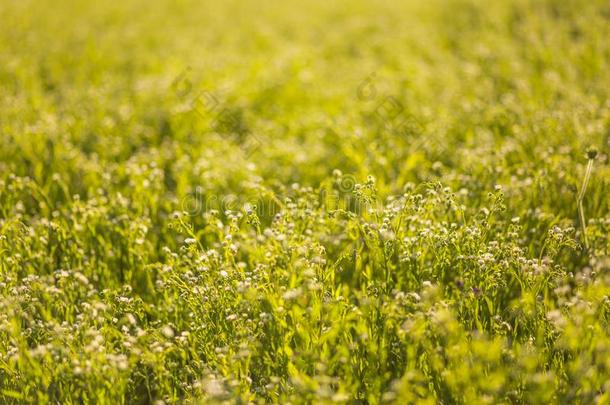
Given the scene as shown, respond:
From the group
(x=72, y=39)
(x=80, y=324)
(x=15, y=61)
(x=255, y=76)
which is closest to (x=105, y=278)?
(x=80, y=324)

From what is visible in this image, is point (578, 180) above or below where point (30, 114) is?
below

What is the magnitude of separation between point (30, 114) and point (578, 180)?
15.2 feet

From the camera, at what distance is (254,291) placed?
7.45ft

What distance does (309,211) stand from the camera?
9.30ft

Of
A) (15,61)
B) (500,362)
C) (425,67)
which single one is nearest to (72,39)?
(15,61)

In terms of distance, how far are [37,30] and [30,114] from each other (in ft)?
14.0

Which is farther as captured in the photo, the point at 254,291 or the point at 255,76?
the point at 255,76

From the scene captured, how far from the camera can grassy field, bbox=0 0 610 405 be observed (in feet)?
7.32

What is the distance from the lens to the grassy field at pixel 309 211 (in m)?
2.23

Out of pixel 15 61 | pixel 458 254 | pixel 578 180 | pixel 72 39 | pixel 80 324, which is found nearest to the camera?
pixel 80 324

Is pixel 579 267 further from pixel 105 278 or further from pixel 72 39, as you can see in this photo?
pixel 72 39

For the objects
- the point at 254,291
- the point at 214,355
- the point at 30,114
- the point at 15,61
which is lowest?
the point at 214,355

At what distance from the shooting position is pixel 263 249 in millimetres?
2820

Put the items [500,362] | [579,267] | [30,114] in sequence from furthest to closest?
1. [30,114]
2. [579,267]
3. [500,362]
